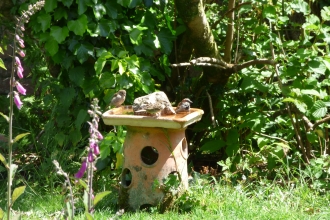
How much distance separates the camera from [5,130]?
645cm

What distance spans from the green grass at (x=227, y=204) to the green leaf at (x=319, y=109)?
62cm

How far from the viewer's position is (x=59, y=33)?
5102mm

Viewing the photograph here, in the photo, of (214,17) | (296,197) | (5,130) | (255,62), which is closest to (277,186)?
(296,197)

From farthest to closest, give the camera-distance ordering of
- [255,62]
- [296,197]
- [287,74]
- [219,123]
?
[219,123], [255,62], [287,74], [296,197]

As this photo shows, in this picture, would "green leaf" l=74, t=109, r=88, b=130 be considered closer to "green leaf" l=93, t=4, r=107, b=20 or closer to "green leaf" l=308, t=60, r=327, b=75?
"green leaf" l=93, t=4, r=107, b=20

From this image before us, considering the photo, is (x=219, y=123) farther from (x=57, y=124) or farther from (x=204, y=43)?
(x=57, y=124)

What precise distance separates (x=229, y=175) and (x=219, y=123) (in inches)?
35.4

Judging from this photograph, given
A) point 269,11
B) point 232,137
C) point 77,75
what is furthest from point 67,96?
point 269,11

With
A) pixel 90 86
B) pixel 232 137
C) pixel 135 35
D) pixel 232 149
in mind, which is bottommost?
pixel 232 149

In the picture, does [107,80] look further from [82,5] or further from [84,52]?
[82,5]

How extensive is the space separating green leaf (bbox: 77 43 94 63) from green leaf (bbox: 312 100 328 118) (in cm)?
197

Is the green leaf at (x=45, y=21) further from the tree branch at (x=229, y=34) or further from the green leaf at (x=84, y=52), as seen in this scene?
the tree branch at (x=229, y=34)

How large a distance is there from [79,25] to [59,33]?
191 millimetres

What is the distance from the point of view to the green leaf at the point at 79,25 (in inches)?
199
